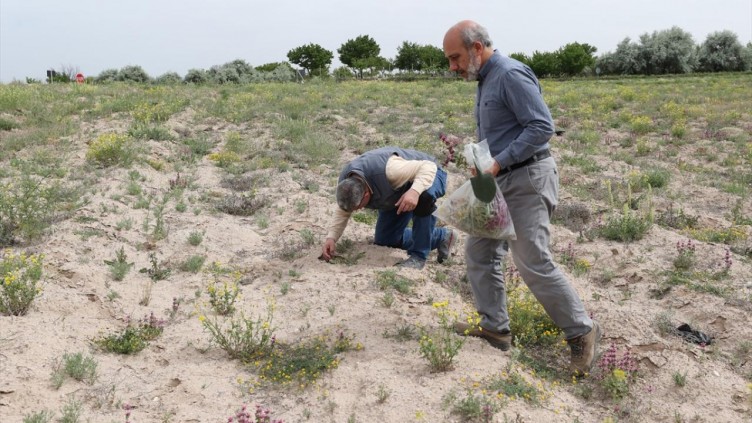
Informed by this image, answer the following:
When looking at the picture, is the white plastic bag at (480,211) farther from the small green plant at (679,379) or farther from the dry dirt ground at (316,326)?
the small green plant at (679,379)

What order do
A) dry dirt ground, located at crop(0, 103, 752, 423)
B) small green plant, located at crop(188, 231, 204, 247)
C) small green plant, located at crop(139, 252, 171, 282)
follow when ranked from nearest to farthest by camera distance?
dry dirt ground, located at crop(0, 103, 752, 423)
small green plant, located at crop(139, 252, 171, 282)
small green plant, located at crop(188, 231, 204, 247)

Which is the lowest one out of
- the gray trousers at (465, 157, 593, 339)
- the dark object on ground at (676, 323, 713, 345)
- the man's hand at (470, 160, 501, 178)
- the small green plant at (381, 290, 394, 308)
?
the dark object on ground at (676, 323, 713, 345)

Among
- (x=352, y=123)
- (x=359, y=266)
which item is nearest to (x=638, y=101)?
(x=352, y=123)

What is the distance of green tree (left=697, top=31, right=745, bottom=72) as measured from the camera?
41.1m

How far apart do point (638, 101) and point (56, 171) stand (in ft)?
43.1

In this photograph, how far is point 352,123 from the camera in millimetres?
12625

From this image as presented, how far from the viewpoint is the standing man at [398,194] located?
528cm

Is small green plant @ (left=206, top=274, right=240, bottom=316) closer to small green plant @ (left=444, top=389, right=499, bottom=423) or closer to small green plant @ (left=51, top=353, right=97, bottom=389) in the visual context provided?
small green plant @ (left=51, top=353, right=97, bottom=389)

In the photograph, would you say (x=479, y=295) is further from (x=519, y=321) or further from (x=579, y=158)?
(x=579, y=158)

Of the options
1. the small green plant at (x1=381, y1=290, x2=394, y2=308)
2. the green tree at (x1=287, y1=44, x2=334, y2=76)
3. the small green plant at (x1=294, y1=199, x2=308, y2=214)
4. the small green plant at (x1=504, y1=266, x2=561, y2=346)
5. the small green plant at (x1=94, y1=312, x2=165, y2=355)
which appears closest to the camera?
the small green plant at (x1=94, y1=312, x2=165, y2=355)

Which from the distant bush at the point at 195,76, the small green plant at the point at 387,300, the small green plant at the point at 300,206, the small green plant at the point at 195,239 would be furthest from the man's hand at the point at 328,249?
the distant bush at the point at 195,76

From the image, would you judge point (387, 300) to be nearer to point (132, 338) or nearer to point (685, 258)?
point (132, 338)

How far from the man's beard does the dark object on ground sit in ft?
A: 8.82

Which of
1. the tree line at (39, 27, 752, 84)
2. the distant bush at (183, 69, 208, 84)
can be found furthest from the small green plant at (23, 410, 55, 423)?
the tree line at (39, 27, 752, 84)
